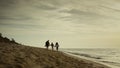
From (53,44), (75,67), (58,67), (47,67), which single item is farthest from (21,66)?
(53,44)

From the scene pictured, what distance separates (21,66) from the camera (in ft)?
55.2

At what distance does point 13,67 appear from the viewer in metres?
16.1

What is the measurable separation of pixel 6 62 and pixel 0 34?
124 ft

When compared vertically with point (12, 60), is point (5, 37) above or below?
above

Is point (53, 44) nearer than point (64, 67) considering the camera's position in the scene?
No

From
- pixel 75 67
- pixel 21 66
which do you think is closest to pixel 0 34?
pixel 75 67

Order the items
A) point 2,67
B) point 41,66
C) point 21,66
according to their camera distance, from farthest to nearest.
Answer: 1. point 41,66
2. point 21,66
3. point 2,67

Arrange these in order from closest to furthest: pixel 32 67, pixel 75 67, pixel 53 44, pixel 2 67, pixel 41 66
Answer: pixel 2 67
pixel 32 67
pixel 41 66
pixel 75 67
pixel 53 44

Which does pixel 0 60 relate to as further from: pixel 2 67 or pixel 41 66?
pixel 41 66

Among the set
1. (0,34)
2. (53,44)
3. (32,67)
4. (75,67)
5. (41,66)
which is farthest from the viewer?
(0,34)

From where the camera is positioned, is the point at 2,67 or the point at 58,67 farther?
the point at 58,67

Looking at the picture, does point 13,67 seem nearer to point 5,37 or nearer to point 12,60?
point 12,60

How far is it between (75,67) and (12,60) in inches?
324

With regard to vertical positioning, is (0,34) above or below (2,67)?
above
